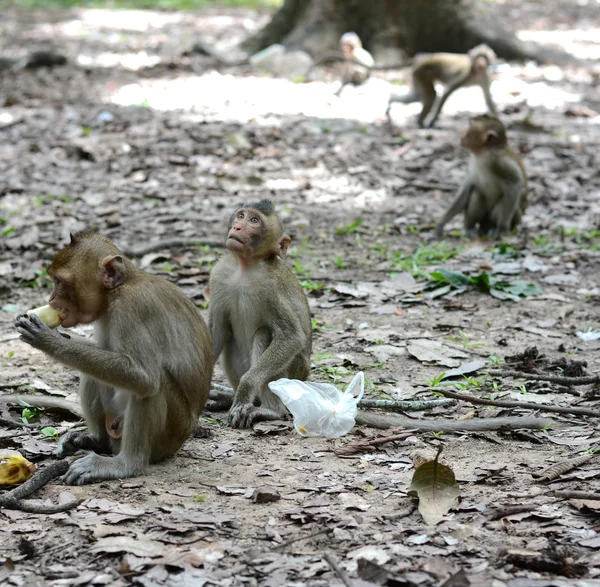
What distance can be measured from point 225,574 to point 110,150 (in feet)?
33.3

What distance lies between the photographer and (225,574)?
3795 mm

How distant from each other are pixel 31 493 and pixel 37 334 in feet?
2.73

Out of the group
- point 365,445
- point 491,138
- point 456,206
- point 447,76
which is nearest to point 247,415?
point 365,445

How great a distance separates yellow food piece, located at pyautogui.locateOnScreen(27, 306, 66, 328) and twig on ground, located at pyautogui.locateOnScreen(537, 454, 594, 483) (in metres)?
2.75

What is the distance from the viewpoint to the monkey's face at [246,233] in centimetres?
605

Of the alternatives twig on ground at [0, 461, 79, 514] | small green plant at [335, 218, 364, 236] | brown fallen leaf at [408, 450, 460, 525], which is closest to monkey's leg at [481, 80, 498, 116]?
small green plant at [335, 218, 364, 236]

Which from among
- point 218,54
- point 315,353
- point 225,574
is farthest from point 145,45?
point 225,574

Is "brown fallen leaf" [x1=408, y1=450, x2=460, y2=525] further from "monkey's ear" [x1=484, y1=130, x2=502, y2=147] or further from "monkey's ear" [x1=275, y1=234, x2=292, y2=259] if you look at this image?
"monkey's ear" [x1=484, y1=130, x2=502, y2=147]

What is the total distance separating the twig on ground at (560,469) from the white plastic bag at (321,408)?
1313 millimetres

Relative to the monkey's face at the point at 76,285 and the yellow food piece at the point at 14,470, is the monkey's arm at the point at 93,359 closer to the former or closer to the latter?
the monkey's face at the point at 76,285

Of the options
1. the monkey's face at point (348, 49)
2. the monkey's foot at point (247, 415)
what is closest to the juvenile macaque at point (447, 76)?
the monkey's face at point (348, 49)

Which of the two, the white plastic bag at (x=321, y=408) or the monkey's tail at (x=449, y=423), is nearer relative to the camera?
the monkey's tail at (x=449, y=423)

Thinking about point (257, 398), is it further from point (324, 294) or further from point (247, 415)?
point (324, 294)

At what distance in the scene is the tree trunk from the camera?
63.1 ft
